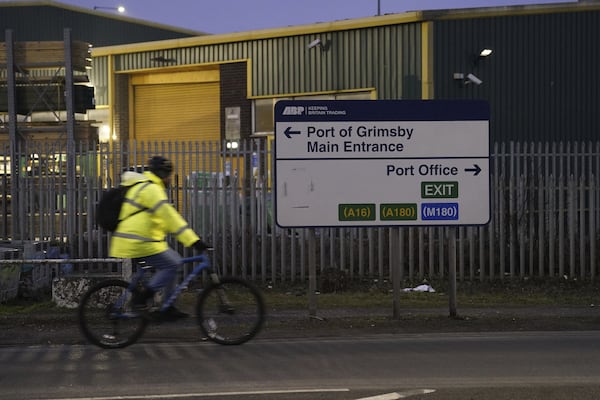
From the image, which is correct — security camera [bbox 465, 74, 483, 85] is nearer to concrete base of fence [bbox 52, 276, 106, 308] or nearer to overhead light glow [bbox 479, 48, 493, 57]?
overhead light glow [bbox 479, 48, 493, 57]

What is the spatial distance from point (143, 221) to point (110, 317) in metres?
1.00

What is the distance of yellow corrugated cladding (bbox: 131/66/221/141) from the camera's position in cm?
2856

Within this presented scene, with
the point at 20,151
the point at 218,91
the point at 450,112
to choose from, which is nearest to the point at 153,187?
the point at 450,112

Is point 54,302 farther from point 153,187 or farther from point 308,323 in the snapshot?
point 153,187

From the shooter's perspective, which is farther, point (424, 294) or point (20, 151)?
point (20, 151)

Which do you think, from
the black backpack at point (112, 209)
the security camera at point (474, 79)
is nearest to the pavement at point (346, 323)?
the black backpack at point (112, 209)

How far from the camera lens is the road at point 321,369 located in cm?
669

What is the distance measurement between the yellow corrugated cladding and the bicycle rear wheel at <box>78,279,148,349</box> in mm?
19734

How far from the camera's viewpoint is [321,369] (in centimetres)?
757

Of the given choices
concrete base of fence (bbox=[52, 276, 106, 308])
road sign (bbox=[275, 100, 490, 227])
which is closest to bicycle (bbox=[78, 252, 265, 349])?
road sign (bbox=[275, 100, 490, 227])

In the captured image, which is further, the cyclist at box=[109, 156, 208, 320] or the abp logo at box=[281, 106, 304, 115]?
the abp logo at box=[281, 106, 304, 115]

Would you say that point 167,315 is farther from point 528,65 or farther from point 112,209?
point 528,65

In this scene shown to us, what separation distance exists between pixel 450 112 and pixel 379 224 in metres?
1.59

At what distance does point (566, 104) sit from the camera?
22.1m
